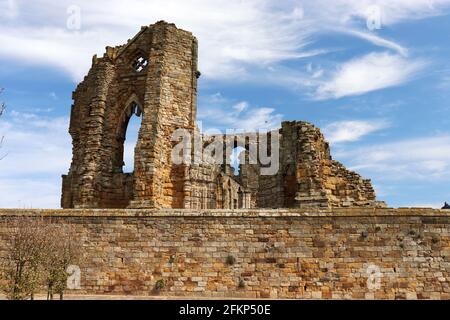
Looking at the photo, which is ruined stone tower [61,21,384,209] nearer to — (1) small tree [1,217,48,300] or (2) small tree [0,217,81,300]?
(2) small tree [0,217,81,300]

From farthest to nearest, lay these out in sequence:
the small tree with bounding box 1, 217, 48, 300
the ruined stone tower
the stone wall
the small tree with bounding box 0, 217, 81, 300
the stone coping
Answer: the ruined stone tower, the stone coping, the stone wall, the small tree with bounding box 0, 217, 81, 300, the small tree with bounding box 1, 217, 48, 300

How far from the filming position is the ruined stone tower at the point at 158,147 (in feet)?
63.4

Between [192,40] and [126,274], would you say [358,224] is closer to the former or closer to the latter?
[126,274]

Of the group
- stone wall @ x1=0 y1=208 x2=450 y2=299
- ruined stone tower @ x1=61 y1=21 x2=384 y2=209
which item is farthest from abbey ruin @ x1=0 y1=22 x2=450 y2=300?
ruined stone tower @ x1=61 y1=21 x2=384 y2=209

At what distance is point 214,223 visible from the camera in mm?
15195

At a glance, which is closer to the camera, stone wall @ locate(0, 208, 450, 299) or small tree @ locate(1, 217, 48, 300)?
small tree @ locate(1, 217, 48, 300)

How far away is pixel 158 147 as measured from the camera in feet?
66.1

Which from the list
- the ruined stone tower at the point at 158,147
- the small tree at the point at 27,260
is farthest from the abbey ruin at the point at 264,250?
the small tree at the point at 27,260

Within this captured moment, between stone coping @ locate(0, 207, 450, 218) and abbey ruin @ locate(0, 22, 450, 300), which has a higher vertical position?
stone coping @ locate(0, 207, 450, 218)

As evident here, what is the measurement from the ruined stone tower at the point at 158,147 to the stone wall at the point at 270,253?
3.56m

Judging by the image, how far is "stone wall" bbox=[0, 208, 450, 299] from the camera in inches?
566

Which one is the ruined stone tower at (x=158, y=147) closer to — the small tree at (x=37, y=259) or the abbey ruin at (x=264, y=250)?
the abbey ruin at (x=264, y=250)

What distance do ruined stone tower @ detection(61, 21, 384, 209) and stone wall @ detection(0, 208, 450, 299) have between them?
3557mm

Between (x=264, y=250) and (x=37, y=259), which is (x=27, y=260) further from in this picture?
(x=264, y=250)
